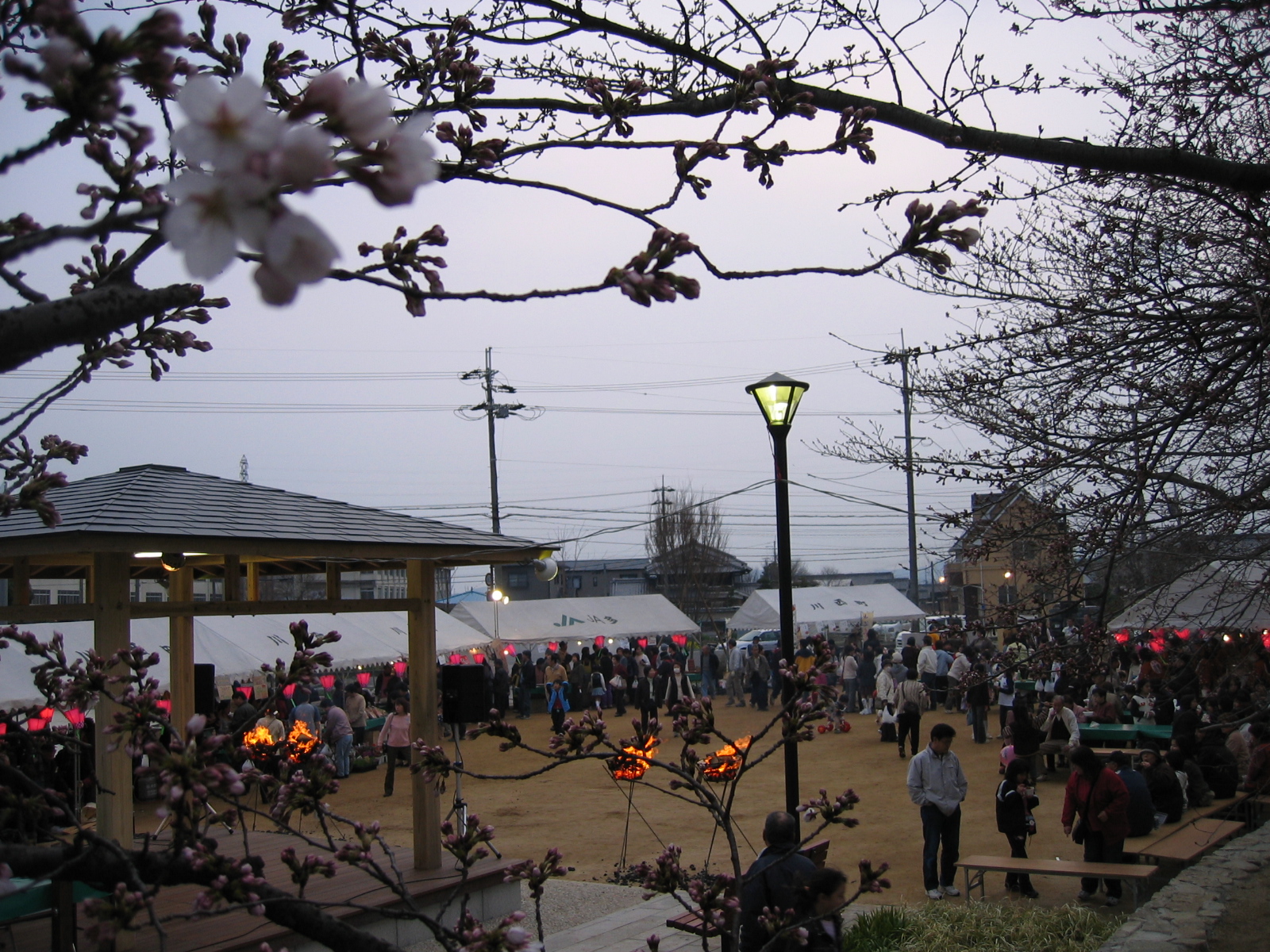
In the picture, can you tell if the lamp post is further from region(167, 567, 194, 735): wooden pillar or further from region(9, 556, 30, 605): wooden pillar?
region(167, 567, 194, 735): wooden pillar

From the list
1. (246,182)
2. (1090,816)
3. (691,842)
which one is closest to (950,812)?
(1090,816)

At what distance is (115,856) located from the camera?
1.70 metres

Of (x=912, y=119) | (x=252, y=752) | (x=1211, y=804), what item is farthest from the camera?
(x=1211, y=804)

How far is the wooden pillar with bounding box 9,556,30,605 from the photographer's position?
6.76 m

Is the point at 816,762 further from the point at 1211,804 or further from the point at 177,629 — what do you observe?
the point at 177,629

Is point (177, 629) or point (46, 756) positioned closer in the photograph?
point (46, 756)

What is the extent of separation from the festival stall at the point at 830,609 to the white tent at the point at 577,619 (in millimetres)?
1823

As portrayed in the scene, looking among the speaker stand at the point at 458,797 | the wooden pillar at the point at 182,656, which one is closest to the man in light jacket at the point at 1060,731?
the speaker stand at the point at 458,797

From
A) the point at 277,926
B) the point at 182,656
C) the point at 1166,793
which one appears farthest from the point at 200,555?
the point at 1166,793

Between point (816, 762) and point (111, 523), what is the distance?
12799 millimetres

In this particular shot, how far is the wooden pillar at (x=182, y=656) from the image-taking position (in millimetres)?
9195

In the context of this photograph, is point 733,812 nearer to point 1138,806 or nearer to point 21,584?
point 1138,806

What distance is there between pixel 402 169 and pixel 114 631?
6.63 meters

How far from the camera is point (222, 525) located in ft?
23.0
